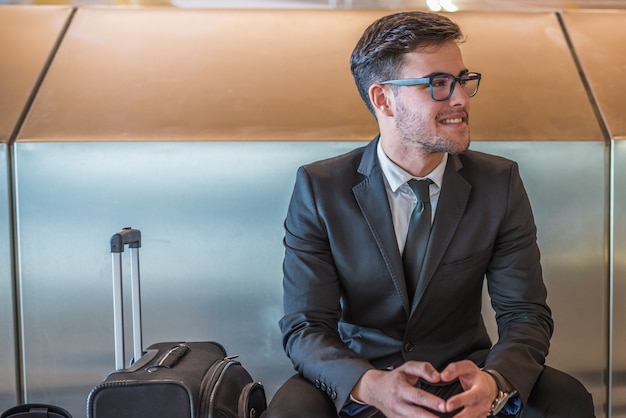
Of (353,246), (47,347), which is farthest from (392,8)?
(47,347)

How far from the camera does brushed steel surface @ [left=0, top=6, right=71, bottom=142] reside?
241 centimetres

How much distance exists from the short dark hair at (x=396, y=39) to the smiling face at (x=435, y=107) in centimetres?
2

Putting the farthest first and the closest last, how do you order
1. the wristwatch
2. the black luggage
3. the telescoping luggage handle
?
1. the black luggage
2. the telescoping luggage handle
3. the wristwatch

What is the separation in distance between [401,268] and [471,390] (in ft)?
1.15

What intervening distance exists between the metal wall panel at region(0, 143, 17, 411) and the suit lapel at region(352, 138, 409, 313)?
108 centimetres

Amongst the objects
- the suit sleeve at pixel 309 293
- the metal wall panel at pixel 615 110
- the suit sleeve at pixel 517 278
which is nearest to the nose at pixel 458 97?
the suit sleeve at pixel 517 278

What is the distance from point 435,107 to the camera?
1.81 metres

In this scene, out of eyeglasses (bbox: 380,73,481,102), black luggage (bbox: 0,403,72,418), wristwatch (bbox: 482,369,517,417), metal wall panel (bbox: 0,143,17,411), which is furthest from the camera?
metal wall panel (bbox: 0,143,17,411)

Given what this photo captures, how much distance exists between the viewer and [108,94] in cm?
245

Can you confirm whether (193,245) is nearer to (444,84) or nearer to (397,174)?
(397,174)

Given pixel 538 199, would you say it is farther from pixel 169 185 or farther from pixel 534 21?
pixel 169 185

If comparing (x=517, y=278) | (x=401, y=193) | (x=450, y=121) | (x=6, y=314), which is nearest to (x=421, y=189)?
(x=401, y=193)

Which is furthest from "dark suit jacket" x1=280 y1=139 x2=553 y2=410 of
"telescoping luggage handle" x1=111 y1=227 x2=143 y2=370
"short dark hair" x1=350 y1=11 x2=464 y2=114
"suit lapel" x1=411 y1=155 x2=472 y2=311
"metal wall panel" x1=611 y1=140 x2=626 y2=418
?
"metal wall panel" x1=611 y1=140 x2=626 y2=418

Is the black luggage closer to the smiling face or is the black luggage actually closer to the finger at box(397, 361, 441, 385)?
the finger at box(397, 361, 441, 385)
